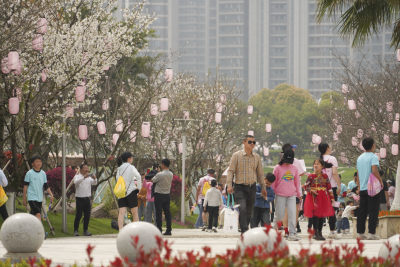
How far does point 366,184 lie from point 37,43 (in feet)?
25.1

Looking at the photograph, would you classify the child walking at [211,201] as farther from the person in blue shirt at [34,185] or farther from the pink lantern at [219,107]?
the pink lantern at [219,107]

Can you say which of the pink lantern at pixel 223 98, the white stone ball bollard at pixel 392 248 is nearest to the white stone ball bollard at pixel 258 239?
the white stone ball bollard at pixel 392 248

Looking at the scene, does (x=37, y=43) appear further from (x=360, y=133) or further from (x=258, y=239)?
(x=360, y=133)

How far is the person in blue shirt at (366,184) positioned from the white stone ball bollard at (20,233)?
19.8 feet

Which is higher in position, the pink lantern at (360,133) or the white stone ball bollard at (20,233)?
the pink lantern at (360,133)

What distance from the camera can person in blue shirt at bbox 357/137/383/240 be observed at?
14758mm

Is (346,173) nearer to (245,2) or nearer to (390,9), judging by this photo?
(390,9)

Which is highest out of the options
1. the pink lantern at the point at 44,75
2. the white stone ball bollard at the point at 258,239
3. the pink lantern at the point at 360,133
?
the pink lantern at the point at 44,75

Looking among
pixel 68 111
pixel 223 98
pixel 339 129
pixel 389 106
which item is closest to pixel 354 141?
pixel 339 129

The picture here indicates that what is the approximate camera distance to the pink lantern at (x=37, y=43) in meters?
18.7

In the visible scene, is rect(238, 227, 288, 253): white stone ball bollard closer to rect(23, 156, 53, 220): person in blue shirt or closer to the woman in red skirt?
the woman in red skirt

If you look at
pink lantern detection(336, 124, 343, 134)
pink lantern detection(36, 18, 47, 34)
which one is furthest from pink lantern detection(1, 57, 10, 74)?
pink lantern detection(336, 124, 343, 134)

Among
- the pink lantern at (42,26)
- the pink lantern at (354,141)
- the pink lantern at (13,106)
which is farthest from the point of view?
the pink lantern at (354,141)

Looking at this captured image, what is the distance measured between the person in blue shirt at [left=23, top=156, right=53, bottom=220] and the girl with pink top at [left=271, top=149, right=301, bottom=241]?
4.49m
